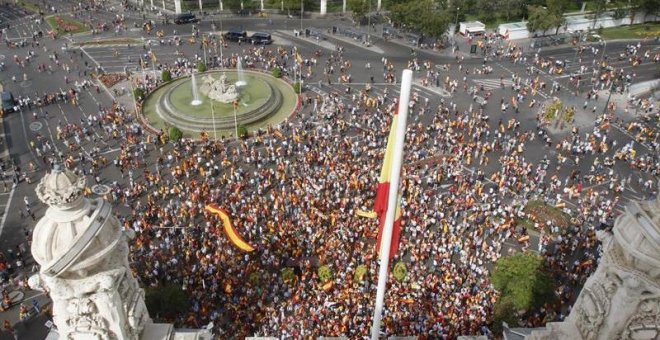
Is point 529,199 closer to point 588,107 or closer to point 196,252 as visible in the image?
point 588,107

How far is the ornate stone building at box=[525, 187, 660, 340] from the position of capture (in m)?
17.8

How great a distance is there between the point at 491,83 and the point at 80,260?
6447 cm

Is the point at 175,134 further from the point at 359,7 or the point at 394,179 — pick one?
the point at 359,7

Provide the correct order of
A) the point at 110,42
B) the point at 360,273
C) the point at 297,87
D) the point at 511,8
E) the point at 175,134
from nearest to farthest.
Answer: the point at 360,273 < the point at 175,134 < the point at 297,87 < the point at 110,42 < the point at 511,8

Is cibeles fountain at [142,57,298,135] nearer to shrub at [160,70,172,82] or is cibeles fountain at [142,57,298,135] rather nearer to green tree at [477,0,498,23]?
shrub at [160,70,172,82]

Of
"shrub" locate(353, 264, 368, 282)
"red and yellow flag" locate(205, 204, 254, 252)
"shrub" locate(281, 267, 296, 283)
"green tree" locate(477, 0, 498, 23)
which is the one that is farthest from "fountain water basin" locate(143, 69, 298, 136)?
"green tree" locate(477, 0, 498, 23)

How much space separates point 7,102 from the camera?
64.4 meters

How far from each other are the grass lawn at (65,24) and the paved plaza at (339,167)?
300 centimetres

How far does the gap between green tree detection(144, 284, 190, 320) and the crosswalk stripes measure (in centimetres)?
5101

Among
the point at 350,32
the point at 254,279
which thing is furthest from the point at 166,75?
the point at 254,279

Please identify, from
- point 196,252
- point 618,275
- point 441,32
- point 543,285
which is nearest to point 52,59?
point 196,252

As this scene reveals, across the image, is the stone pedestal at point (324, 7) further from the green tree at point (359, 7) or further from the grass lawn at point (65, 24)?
the grass lawn at point (65, 24)

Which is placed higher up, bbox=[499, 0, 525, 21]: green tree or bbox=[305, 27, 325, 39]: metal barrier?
bbox=[499, 0, 525, 21]: green tree

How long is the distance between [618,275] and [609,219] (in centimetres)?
3135
